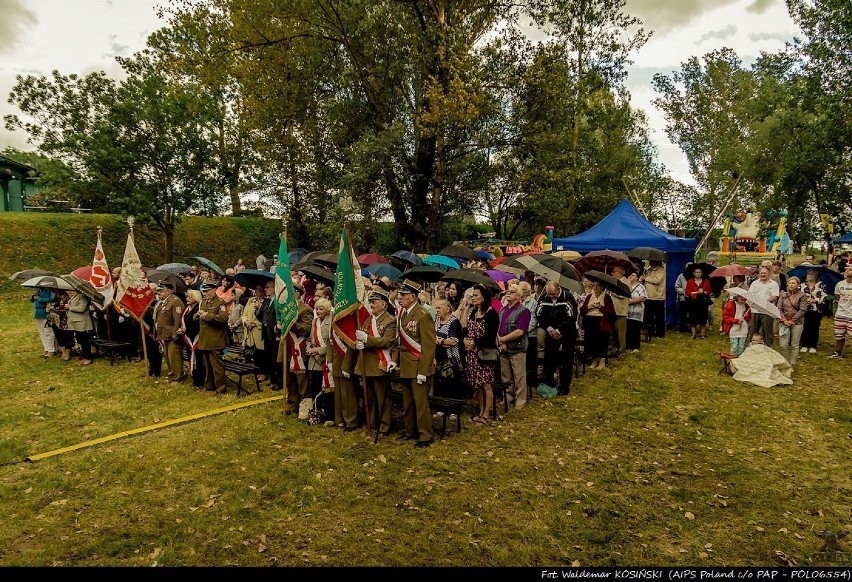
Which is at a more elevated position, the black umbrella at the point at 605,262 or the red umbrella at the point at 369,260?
the red umbrella at the point at 369,260

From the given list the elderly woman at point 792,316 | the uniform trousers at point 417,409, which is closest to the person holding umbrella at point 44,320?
the uniform trousers at point 417,409

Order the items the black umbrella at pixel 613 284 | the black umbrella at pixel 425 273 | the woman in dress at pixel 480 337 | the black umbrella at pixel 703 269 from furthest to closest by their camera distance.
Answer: the black umbrella at pixel 703 269
the black umbrella at pixel 425 273
the black umbrella at pixel 613 284
the woman in dress at pixel 480 337

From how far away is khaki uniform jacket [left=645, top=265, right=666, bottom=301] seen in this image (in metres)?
13.5

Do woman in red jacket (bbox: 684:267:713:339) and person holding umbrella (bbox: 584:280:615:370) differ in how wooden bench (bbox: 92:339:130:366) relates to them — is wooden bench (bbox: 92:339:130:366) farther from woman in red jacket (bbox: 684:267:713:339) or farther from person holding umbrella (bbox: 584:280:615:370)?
woman in red jacket (bbox: 684:267:713:339)

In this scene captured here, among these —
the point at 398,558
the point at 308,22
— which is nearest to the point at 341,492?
the point at 398,558

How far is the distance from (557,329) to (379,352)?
3613 mm

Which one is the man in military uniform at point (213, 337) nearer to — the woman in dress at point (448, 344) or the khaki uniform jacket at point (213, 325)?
the khaki uniform jacket at point (213, 325)

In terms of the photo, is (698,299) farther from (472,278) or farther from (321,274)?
(321,274)

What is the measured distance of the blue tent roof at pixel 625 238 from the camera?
583 inches

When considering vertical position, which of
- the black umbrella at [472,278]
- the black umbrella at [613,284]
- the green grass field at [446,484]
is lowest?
the green grass field at [446,484]

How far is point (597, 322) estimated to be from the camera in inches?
419

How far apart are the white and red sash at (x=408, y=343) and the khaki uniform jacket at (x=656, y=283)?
30.3 ft

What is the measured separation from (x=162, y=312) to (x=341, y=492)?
6456 mm

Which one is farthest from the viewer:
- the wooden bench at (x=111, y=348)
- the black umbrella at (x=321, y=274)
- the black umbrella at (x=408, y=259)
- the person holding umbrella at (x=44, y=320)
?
the black umbrella at (x=408, y=259)
